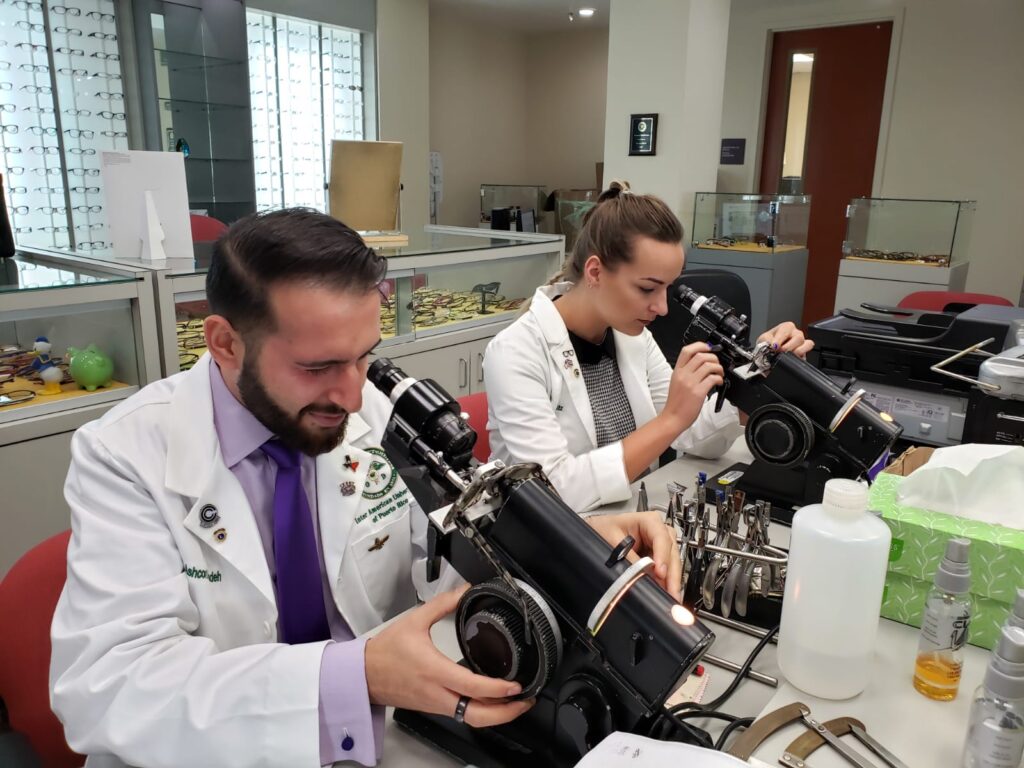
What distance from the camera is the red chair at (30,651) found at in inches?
37.0

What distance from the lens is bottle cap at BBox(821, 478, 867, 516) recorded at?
803 millimetres

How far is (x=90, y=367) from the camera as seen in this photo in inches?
81.9

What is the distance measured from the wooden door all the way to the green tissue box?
5256 mm

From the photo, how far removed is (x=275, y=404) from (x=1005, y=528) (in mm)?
959

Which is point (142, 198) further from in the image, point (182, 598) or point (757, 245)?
point (757, 245)

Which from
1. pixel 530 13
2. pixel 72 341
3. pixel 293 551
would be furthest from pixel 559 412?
pixel 530 13

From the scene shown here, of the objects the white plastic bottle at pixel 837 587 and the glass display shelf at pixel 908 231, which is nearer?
the white plastic bottle at pixel 837 587

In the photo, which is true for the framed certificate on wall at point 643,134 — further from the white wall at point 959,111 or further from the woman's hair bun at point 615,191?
the woman's hair bun at point 615,191

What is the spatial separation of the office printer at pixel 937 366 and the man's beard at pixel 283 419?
1.19 meters

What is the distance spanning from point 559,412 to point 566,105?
6.28 metres

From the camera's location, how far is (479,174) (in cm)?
711

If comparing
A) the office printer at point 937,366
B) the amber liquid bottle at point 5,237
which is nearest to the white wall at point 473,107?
the amber liquid bottle at point 5,237

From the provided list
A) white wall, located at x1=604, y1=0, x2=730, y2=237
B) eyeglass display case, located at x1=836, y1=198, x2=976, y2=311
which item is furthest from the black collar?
eyeglass display case, located at x1=836, y1=198, x2=976, y2=311

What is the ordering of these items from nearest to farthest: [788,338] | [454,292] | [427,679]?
[427,679], [788,338], [454,292]
